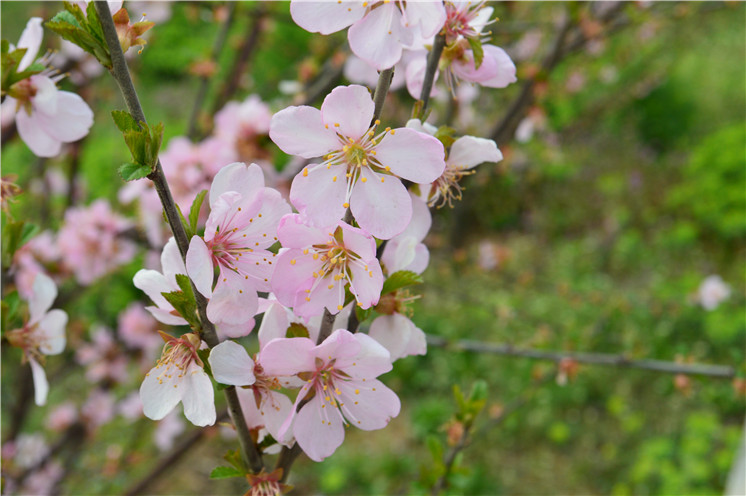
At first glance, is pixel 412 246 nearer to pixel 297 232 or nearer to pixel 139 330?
pixel 297 232

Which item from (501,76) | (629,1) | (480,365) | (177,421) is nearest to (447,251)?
(480,365)

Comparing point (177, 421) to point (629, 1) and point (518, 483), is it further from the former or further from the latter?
point (629, 1)

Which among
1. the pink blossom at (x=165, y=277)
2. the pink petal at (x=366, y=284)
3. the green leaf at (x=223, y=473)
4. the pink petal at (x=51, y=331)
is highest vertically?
the pink petal at (x=366, y=284)

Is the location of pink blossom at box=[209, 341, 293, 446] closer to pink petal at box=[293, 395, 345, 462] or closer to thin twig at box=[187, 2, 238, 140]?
pink petal at box=[293, 395, 345, 462]

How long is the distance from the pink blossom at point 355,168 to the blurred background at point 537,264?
20.3 inches

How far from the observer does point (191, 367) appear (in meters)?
0.56

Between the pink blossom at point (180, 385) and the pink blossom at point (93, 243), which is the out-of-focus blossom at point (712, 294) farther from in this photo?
the pink blossom at point (180, 385)

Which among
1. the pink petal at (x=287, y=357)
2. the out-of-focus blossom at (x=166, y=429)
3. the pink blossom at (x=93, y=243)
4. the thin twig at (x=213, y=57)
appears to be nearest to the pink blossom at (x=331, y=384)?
the pink petal at (x=287, y=357)

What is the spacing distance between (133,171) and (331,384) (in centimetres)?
27

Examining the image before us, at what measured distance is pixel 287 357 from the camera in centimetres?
52

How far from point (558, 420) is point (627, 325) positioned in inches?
34.6

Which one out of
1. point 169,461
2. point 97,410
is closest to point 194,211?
point 169,461

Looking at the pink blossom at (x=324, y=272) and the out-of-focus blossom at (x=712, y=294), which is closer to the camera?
the pink blossom at (x=324, y=272)

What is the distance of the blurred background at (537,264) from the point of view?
1871mm
